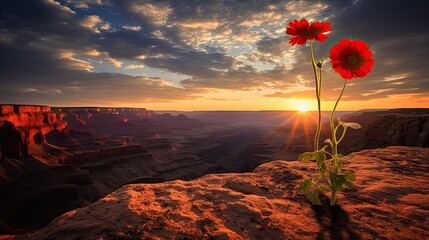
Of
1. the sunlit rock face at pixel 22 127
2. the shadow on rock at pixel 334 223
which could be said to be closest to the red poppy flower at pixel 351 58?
the shadow on rock at pixel 334 223

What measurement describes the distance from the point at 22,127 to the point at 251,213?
2390 inches

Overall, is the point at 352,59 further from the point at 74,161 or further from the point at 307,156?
the point at 74,161

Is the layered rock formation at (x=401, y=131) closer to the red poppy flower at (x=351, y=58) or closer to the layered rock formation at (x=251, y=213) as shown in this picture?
the layered rock formation at (x=251, y=213)

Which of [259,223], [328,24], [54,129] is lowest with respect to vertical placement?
[54,129]

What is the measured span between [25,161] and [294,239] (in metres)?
50.5

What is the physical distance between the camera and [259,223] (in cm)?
269

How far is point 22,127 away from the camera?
45.6m

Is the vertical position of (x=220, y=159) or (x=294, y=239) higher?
(x=294, y=239)

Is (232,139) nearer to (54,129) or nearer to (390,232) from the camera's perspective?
(54,129)

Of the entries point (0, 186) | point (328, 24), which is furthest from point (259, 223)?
point (0, 186)

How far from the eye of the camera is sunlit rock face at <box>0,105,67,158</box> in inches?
1491

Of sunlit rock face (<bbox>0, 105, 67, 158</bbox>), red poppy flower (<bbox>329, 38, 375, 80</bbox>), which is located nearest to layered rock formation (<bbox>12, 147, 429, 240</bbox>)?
red poppy flower (<bbox>329, 38, 375, 80</bbox>)

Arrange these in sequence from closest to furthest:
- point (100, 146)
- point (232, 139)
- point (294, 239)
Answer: point (294, 239) < point (100, 146) < point (232, 139)

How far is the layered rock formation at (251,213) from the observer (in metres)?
2.42
